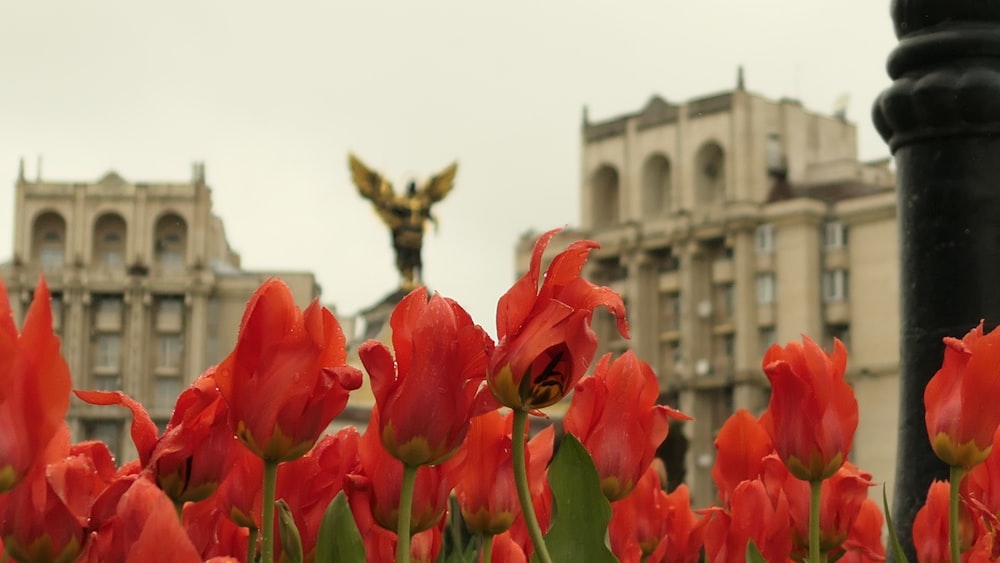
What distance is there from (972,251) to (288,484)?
5.27ft

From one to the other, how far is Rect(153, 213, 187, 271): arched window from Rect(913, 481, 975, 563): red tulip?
5477cm

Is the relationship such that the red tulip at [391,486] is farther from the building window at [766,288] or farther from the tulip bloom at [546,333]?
the building window at [766,288]

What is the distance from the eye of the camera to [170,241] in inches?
2217

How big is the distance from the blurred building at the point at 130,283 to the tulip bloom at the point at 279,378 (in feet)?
174

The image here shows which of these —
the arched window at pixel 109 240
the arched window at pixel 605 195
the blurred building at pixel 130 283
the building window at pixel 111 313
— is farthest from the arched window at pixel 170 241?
the arched window at pixel 605 195

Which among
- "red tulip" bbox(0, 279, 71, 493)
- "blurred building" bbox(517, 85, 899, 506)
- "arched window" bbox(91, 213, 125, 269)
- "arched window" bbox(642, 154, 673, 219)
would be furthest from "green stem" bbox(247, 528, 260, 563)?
"arched window" bbox(91, 213, 125, 269)

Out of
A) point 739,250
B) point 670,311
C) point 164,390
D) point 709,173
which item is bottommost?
point 164,390

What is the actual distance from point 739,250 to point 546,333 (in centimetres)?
4579

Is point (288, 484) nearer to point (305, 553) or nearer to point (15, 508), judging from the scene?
point (305, 553)

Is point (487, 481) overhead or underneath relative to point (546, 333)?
underneath

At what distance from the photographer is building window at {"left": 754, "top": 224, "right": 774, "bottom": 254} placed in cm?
4588

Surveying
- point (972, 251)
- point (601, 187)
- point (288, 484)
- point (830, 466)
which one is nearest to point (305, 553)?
point (288, 484)

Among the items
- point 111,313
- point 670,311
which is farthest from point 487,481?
point 111,313

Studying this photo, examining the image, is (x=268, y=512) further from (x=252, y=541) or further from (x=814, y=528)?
(x=814, y=528)
